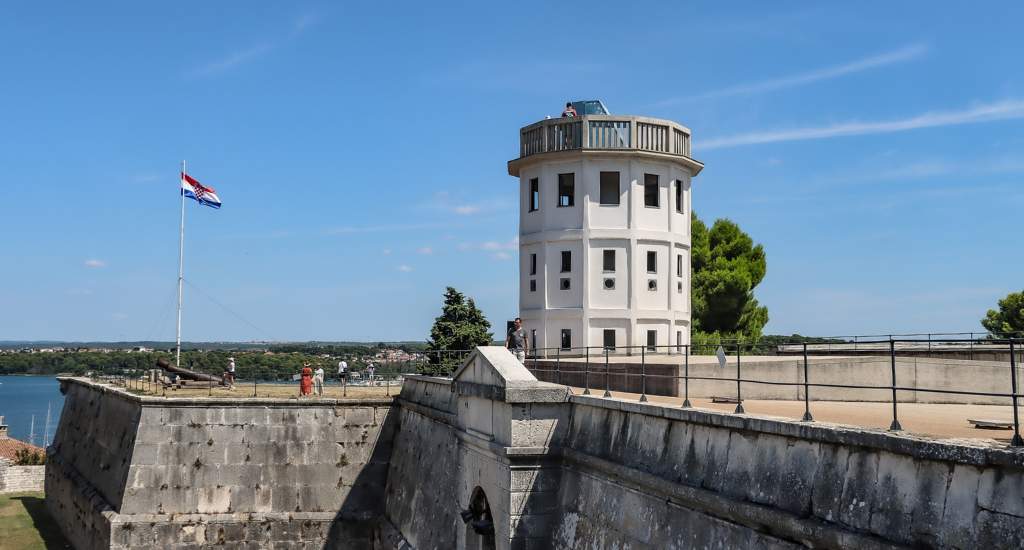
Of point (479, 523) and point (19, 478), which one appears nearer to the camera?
point (479, 523)

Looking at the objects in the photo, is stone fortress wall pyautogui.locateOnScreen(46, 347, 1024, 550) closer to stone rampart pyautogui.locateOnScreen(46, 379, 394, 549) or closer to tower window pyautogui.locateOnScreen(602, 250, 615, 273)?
stone rampart pyautogui.locateOnScreen(46, 379, 394, 549)

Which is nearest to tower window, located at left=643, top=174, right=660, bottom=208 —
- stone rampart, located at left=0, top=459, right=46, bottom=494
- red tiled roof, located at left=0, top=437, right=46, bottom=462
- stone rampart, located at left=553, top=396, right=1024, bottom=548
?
stone rampart, located at left=553, top=396, right=1024, bottom=548

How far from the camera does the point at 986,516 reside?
22.5 ft

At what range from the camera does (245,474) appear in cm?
2698

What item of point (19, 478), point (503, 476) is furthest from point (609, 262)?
point (19, 478)

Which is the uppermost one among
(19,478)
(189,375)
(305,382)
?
(189,375)

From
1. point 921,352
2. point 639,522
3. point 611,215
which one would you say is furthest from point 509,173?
point 639,522

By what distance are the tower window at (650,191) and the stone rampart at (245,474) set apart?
9.89 metres

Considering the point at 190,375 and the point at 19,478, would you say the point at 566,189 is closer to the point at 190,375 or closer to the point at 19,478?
the point at 190,375

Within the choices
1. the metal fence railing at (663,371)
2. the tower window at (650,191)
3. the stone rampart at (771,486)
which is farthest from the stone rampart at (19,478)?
the stone rampart at (771,486)

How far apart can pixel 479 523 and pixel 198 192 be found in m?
26.9

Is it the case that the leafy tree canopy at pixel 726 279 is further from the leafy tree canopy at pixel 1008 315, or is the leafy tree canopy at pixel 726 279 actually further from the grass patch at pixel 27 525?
the grass patch at pixel 27 525

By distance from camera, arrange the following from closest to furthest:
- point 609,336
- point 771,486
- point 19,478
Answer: point 771,486
point 609,336
point 19,478

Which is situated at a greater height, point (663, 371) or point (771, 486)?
point (663, 371)
